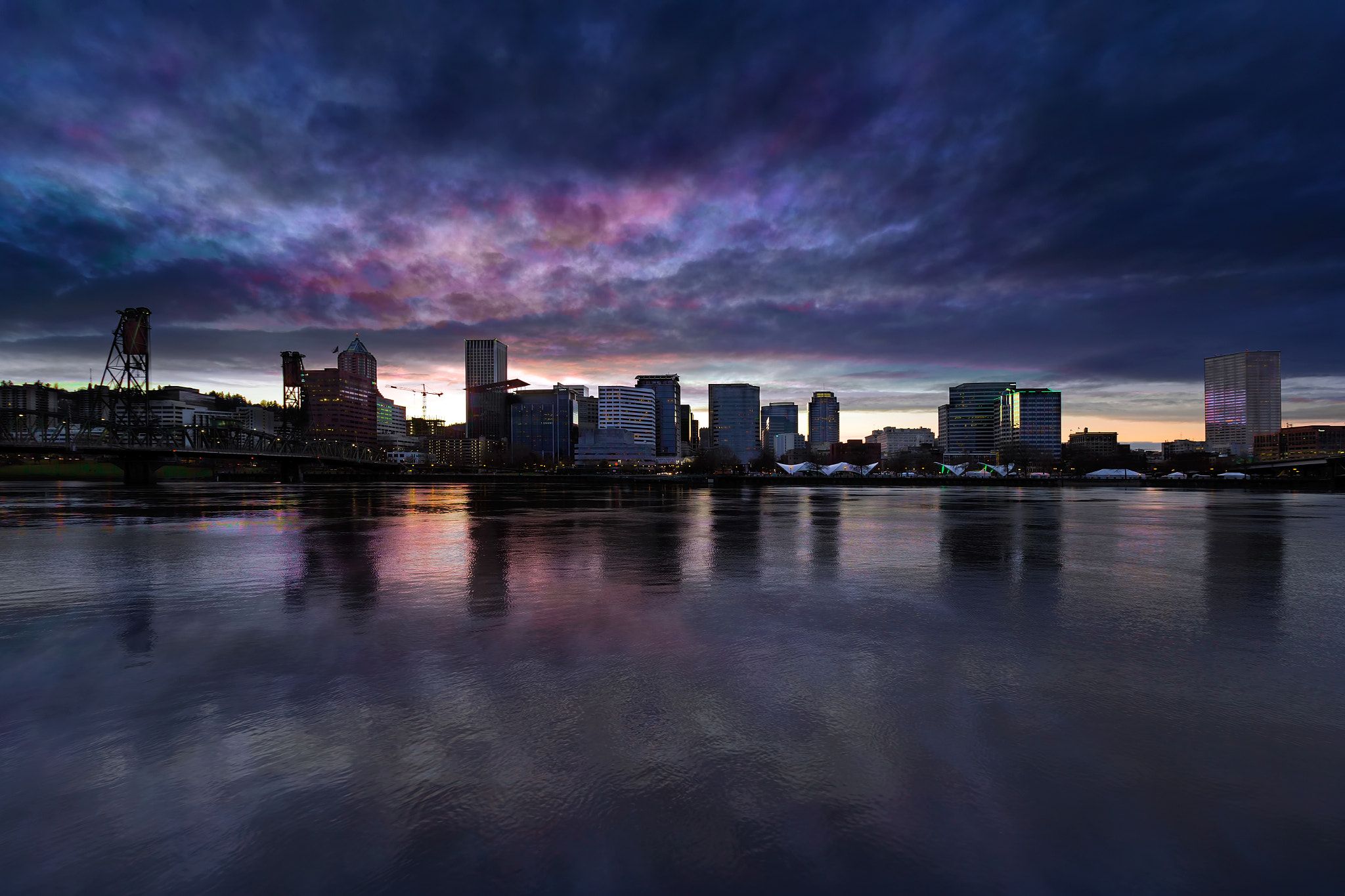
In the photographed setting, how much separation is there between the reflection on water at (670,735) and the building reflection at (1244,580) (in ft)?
0.48

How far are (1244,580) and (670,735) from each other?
15784 millimetres

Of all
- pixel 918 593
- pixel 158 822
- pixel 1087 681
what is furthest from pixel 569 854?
pixel 918 593

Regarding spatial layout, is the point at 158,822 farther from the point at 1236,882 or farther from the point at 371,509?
the point at 371,509

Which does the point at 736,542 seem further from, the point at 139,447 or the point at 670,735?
the point at 139,447

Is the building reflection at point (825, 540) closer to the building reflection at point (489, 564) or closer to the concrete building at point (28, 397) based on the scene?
the building reflection at point (489, 564)

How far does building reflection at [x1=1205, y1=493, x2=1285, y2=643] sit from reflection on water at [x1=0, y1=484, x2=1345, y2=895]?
0.15 metres

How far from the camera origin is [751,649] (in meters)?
8.40

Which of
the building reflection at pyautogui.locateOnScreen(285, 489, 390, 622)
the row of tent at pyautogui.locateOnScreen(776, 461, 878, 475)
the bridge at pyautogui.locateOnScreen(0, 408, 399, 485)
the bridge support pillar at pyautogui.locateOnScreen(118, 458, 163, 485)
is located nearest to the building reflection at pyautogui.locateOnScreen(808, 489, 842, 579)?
the building reflection at pyautogui.locateOnScreen(285, 489, 390, 622)

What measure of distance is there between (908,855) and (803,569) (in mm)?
11666

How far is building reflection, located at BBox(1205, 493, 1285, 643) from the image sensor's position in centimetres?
977

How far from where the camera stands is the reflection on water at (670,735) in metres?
3.91

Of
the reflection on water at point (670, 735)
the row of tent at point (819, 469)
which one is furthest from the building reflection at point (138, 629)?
the row of tent at point (819, 469)

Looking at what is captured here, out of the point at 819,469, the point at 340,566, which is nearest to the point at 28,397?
the point at 819,469

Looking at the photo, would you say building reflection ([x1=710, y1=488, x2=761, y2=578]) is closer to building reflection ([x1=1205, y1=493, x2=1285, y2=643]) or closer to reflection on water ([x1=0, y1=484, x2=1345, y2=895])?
reflection on water ([x1=0, y1=484, x2=1345, y2=895])
